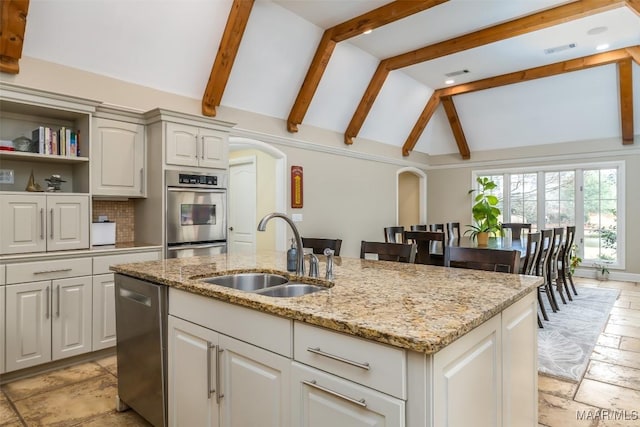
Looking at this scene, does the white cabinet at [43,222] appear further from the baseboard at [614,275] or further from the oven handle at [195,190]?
the baseboard at [614,275]

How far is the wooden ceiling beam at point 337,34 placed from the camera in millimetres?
4102

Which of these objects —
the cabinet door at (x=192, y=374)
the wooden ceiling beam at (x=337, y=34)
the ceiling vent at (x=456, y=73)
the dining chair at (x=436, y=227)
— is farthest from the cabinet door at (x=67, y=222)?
the ceiling vent at (x=456, y=73)

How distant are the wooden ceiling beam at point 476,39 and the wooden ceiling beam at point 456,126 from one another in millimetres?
2087

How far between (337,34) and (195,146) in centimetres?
225

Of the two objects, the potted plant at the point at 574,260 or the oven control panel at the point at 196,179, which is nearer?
the oven control panel at the point at 196,179

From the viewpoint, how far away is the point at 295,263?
219cm

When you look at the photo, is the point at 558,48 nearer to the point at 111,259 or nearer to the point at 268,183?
the point at 268,183

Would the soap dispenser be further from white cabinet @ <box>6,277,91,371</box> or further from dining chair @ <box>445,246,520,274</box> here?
white cabinet @ <box>6,277,91,371</box>

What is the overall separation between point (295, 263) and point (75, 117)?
8.87 feet

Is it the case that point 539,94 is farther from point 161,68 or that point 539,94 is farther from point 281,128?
point 161,68

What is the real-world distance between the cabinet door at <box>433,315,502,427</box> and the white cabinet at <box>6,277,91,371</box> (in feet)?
10.4

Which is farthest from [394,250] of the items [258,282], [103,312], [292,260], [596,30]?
[596,30]

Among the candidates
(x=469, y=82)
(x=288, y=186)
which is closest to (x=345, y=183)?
(x=288, y=186)

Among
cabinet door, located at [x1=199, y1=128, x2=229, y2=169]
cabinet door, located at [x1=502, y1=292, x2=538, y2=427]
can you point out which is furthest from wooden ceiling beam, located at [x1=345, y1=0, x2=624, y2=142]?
cabinet door, located at [x1=502, y1=292, x2=538, y2=427]
